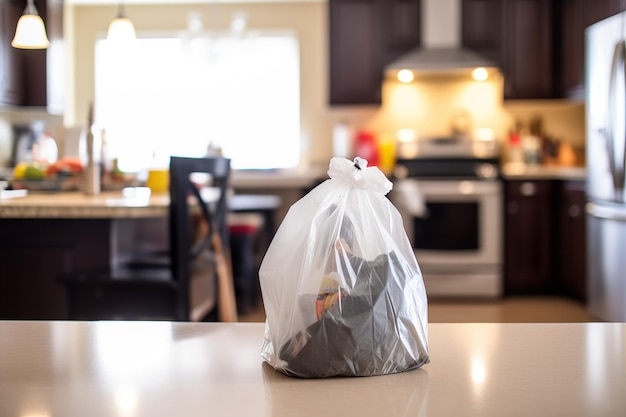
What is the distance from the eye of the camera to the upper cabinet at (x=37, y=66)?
611 cm

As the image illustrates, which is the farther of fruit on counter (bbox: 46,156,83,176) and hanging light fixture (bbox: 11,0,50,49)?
hanging light fixture (bbox: 11,0,50,49)

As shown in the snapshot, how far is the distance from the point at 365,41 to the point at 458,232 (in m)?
1.58

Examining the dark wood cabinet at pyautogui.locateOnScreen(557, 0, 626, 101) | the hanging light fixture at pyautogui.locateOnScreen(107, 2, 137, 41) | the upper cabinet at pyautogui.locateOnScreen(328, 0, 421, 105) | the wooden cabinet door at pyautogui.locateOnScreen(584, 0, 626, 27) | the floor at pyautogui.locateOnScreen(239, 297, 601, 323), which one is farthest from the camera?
the upper cabinet at pyautogui.locateOnScreen(328, 0, 421, 105)

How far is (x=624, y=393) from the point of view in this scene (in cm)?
66

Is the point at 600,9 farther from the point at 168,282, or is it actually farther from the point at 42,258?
the point at 42,258

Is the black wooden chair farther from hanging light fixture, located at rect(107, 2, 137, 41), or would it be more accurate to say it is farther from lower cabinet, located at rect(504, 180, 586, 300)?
lower cabinet, located at rect(504, 180, 586, 300)

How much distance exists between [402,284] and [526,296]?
5.05 meters

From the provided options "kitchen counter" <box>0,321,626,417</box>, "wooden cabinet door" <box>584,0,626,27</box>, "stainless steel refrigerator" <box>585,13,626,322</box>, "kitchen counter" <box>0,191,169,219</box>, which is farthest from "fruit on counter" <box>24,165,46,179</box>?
"wooden cabinet door" <box>584,0,626,27</box>

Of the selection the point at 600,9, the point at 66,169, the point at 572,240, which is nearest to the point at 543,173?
the point at 572,240

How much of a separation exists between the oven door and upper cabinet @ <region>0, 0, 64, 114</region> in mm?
3018

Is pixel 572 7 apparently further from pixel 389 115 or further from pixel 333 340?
pixel 333 340

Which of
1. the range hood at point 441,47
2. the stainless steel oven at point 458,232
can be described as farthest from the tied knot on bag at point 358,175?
the range hood at point 441,47

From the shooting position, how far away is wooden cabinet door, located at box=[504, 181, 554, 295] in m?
5.47

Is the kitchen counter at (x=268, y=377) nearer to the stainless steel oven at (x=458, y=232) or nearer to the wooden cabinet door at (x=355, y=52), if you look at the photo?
the stainless steel oven at (x=458, y=232)
